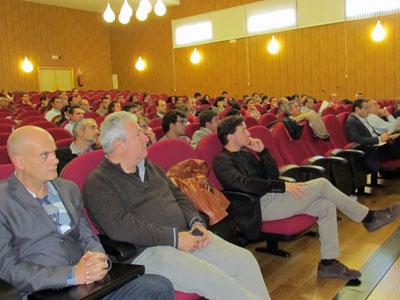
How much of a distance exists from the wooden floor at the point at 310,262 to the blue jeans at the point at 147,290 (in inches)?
40.4

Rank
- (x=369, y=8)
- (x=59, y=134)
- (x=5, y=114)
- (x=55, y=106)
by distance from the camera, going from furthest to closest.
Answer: (x=369, y=8) → (x=55, y=106) → (x=5, y=114) → (x=59, y=134)

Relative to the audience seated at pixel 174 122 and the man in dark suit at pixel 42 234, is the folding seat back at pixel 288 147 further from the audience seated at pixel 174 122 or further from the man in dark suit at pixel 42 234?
the man in dark suit at pixel 42 234

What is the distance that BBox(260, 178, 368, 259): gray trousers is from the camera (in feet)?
8.75

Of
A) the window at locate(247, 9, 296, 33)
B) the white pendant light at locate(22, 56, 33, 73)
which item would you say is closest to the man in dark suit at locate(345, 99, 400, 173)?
the window at locate(247, 9, 296, 33)

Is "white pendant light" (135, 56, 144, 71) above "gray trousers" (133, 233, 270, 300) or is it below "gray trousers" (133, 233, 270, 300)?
above

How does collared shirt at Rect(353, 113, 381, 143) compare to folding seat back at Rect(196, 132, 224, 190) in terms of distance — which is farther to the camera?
collared shirt at Rect(353, 113, 381, 143)

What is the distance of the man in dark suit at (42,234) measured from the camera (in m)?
1.54

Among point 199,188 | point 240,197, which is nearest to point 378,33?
point 240,197

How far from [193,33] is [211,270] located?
596 inches

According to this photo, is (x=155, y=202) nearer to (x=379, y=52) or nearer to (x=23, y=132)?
(x=23, y=132)

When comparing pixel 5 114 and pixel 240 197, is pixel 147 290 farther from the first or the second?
pixel 5 114

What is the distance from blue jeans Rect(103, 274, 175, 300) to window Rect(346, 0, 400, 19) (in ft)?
39.3

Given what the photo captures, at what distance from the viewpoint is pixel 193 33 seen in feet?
52.5

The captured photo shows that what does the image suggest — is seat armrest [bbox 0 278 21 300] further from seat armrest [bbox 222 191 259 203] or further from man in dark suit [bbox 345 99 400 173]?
man in dark suit [bbox 345 99 400 173]
